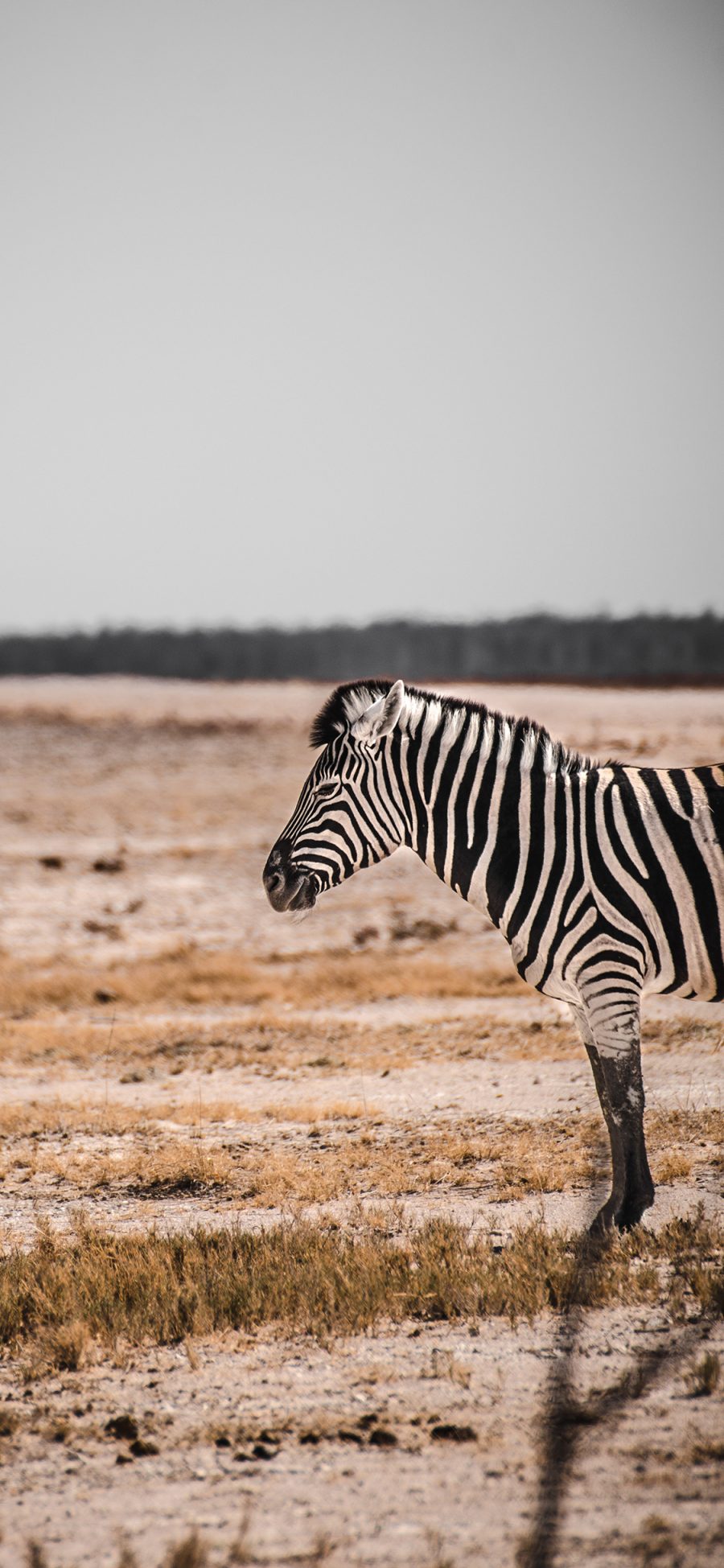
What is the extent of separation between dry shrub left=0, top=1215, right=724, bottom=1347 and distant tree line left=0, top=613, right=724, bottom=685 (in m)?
33.4

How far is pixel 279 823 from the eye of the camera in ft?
87.6

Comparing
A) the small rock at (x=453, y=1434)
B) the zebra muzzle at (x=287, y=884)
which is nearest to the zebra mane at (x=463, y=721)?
the zebra muzzle at (x=287, y=884)

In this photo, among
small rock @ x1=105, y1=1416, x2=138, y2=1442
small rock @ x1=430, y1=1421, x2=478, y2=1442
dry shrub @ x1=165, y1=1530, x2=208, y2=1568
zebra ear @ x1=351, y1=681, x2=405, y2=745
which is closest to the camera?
dry shrub @ x1=165, y1=1530, x2=208, y2=1568

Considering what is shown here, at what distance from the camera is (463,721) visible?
21.7 feet

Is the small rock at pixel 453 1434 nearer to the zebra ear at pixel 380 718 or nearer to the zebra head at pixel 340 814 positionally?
the zebra head at pixel 340 814

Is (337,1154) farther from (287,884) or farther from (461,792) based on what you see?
(461,792)

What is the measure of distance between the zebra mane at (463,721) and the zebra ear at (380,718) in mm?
154

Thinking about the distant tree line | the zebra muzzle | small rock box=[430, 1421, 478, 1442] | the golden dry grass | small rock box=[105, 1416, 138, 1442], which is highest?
the distant tree line

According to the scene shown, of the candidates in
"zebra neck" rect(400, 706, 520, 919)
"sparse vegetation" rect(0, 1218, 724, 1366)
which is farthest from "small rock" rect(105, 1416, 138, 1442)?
"zebra neck" rect(400, 706, 520, 919)

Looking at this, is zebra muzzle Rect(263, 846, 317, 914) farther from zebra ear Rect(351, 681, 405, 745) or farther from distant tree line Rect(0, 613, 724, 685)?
distant tree line Rect(0, 613, 724, 685)

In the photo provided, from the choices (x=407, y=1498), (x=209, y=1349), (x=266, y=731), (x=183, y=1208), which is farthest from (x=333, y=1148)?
(x=266, y=731)

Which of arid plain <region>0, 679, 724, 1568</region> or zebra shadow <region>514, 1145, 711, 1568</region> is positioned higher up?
zebra shadow <region>514, 1145, 711, 1568</region>

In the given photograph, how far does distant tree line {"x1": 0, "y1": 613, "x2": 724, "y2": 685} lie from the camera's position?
41219mm

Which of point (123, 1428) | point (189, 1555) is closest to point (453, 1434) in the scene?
point (189, 1555)
